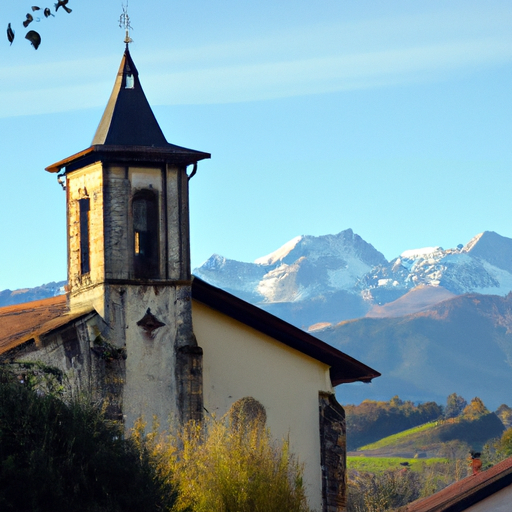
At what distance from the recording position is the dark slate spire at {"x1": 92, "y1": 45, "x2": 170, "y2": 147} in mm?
31734

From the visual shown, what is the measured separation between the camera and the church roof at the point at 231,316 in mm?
30906

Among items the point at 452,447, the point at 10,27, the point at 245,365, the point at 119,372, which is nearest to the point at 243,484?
the point at 119,372

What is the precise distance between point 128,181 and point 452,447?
6135 inches

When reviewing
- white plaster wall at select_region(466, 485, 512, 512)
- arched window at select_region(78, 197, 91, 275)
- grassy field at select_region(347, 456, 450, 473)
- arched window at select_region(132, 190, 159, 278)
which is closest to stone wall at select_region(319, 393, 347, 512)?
white plaster wall at select_region(466, 485, 512, 512)

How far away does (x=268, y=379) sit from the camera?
34.2 m

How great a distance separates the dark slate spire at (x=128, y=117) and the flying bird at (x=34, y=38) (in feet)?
56.2

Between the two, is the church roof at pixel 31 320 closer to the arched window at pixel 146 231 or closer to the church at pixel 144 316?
the church at pixel 144 316

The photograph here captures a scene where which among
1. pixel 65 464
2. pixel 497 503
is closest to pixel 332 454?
pixel 497 503

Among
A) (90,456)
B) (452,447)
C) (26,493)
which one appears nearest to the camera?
(26,493)

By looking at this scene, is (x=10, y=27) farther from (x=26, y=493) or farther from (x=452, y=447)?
(x=452, y=447)

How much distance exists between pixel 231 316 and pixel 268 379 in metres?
2.09

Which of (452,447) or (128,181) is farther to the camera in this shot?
(452,447)

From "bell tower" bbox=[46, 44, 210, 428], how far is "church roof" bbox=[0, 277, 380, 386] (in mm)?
874

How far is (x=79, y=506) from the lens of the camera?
2019cm
